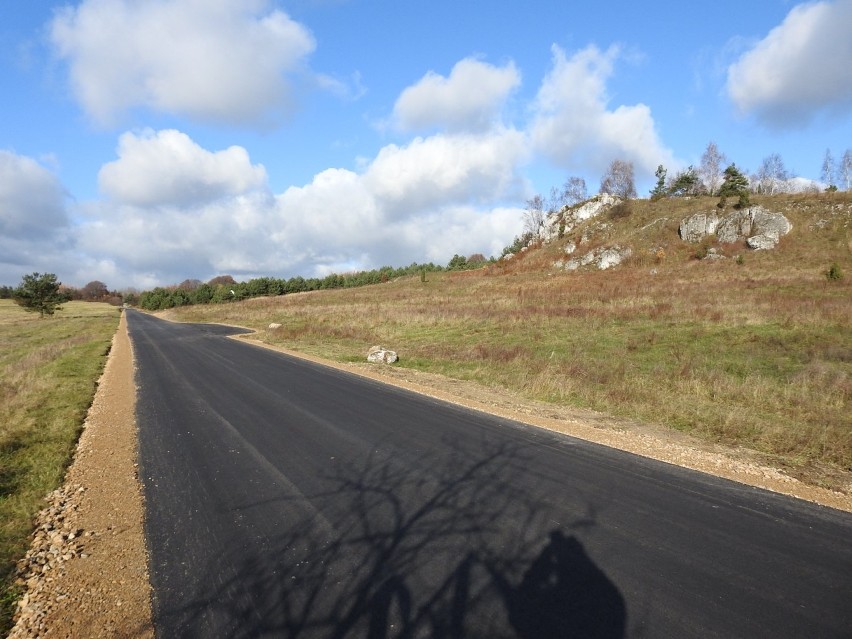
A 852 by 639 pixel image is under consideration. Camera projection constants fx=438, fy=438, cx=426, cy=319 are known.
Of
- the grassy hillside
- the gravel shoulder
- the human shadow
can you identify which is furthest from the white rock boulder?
the human shadow

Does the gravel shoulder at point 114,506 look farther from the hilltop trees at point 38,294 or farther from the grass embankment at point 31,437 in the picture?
the hilltop trees at point 38,294

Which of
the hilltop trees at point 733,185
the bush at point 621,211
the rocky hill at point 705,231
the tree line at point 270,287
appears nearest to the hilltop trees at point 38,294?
the tree line at point 270,287

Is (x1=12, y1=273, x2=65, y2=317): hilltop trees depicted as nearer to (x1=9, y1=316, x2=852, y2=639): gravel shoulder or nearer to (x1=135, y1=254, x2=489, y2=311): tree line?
(x1=135, y1=254, x2=489, y2=311): tree line

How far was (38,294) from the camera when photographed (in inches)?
2128

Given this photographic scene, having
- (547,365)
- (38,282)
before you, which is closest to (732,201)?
(547,365)

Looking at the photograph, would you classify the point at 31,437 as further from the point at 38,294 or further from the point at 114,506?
the point at 38,294

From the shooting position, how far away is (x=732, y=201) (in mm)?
54000

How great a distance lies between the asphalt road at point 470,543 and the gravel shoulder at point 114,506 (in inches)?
9.1

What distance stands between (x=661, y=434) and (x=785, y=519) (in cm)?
349

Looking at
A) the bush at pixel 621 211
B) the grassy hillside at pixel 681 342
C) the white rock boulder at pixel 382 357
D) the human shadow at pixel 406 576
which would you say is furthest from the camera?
the bush at pixel 621 211

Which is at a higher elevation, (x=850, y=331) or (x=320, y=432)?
(x=850, y=331)

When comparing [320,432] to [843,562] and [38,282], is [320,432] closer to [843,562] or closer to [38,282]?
[843,562]

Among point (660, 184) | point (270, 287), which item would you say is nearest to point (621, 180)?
point (660, 184)

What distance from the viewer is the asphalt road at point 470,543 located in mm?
3373
